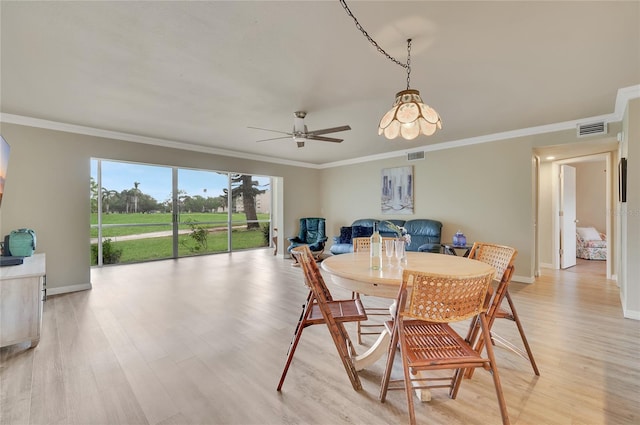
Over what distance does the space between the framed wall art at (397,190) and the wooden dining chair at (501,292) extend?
12.2ft

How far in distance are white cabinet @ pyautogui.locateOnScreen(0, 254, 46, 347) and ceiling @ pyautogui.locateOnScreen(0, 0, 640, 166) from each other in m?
1.86

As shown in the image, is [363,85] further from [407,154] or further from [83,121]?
[83,121]

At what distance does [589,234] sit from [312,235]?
6.67 metres

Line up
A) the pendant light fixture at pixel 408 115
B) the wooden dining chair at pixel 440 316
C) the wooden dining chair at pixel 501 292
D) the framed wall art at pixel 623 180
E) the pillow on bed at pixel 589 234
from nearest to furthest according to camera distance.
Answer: the wooden dining chair at pixel 440 316, the wooden dining chair at pixel 501 292, the pendant light fixture at pixel 408 115, the framed wall art at pixel 623 180, the pillow on bed at pixel 589 234

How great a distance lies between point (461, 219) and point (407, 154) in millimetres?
1793

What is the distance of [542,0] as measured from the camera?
68.9 inches

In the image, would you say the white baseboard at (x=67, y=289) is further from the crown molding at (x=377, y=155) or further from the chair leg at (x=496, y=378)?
the chair leg at (x=496, y=378)

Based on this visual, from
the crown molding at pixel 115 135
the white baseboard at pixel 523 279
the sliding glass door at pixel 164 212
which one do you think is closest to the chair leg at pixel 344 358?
the white baseboard at pixel 523 279

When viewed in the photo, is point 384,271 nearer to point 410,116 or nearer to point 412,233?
point 410,116

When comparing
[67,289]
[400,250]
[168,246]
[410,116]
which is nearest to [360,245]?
[400,250]

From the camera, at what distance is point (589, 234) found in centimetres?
675

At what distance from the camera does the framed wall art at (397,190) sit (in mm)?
6125

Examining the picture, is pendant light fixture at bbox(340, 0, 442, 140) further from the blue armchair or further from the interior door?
the interior door

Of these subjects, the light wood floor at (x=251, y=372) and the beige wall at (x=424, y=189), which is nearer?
the light wood floor at (x=251, y=372)
